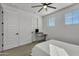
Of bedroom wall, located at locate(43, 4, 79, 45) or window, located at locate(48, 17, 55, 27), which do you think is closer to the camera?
bedroom wall, located at locate(43, 4, 79, 45)

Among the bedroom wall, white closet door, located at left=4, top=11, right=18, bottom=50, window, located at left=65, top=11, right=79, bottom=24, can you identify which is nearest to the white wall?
white closet door, located at left=4, top=11, right=18, bottom=50

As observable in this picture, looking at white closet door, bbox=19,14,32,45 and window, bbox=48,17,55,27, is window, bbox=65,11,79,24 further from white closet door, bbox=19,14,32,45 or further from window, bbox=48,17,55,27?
white closet door, bbox=19,14,32,45

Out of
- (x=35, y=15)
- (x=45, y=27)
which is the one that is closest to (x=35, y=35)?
(x=45, y=27)

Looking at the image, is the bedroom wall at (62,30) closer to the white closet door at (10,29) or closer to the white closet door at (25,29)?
the white closet door at (25,29)

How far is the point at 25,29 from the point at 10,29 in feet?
0.82

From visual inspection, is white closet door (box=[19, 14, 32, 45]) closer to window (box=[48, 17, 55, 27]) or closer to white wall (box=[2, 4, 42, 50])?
white wall (box=[2, 4, 42, 50])

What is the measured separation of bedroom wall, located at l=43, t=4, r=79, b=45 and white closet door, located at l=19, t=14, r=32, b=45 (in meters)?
0.26

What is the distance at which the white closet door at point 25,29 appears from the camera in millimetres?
1178

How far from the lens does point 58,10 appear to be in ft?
3.65

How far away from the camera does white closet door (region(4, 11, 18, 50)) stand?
1.15 metres

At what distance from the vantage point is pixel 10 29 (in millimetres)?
1251

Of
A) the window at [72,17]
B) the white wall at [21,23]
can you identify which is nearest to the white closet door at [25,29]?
the white wall at [21,23]

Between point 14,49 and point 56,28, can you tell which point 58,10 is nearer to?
point 56,28

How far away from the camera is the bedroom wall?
0.97 m
